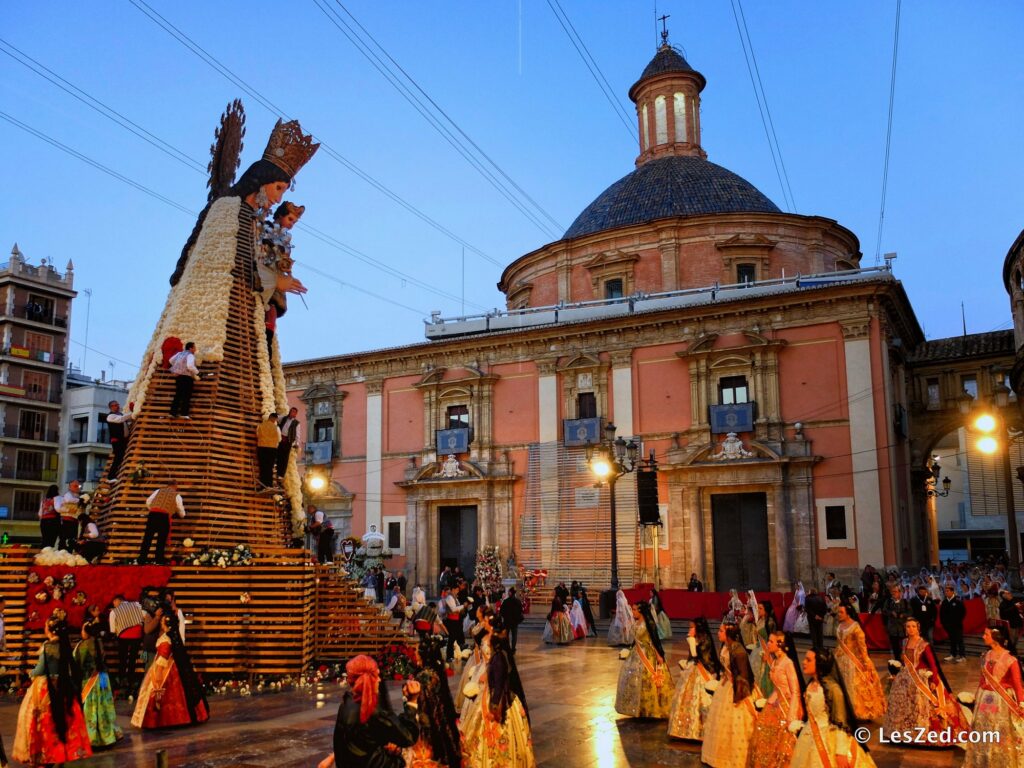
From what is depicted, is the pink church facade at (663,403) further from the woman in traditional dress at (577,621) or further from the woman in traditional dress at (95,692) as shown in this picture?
the woman in traditional dress at (95,692)

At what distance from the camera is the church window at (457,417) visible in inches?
1312

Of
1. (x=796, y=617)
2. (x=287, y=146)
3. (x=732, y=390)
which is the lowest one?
(x=796, y=617)

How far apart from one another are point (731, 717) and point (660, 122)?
114 feet

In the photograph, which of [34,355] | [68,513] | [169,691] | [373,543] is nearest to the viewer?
[169,691]

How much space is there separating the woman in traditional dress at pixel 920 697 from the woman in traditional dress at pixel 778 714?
2.09 metres

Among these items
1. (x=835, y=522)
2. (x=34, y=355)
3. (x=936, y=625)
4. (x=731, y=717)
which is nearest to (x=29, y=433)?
(x=34, y=355)

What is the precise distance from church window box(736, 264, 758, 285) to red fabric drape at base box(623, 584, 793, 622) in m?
13.8

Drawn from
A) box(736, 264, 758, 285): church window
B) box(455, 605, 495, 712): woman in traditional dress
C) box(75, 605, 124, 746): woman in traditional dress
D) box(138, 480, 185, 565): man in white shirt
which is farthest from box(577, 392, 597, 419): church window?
box(75, 605, 124, 746): woman in traditional dress

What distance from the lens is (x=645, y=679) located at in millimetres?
10727

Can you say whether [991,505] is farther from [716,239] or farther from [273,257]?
[273,257]

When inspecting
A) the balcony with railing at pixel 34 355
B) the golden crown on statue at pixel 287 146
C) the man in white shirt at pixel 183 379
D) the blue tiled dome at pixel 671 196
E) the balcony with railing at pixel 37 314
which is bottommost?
the man in white shirt at pixel 183 379

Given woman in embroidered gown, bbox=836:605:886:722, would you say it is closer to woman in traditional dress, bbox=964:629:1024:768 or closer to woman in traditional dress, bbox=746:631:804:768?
woman in traditional dress, bbox=964:629:1024:768

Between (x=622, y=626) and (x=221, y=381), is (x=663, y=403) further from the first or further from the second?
(x=221, y=381)

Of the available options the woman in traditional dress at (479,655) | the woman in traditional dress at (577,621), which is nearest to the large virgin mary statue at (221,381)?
the woman in traditional dress at (479,655)
